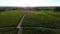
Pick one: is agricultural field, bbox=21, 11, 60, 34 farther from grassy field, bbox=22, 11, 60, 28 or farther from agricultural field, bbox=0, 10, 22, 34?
agricultural field, bbox=0, 10, 22, 34

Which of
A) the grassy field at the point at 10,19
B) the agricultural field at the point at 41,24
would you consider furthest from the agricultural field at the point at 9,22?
the agricultural field at the point at 41,24

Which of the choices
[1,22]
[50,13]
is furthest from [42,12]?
[1,22]

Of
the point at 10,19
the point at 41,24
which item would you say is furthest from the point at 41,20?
the point at 10,19

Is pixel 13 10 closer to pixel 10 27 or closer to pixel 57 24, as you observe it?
pixel 10 27

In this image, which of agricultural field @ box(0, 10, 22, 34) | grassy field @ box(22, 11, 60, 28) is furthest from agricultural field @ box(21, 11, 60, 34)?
agricultural field @ box(0, 10, 22, 34)

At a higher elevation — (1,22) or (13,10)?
(13,10)

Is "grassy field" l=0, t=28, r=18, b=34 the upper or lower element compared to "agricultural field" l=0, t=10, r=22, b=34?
lower

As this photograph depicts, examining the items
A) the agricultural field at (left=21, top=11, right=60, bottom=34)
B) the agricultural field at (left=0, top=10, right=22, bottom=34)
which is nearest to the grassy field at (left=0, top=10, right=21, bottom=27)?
the agricultural field at (left=0, top=10, right=22, bottom=34)

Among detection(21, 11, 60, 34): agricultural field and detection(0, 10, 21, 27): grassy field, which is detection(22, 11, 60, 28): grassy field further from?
detection(0, 10, 21, 27): grassy field
